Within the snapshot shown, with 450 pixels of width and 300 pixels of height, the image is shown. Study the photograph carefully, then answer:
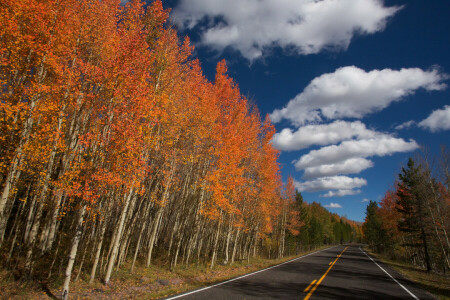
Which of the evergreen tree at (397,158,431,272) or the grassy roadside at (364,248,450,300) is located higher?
the evergreen tree at (397,158,431,272)

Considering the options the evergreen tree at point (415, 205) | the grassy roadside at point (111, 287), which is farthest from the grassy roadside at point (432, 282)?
the grassy roadside at point (111, 287)

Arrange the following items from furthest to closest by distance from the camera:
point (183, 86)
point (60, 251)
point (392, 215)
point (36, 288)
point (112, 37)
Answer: point (392, 215)
point (183, 86)
point (60, 251)
point (112, 37)
point (36, 288)

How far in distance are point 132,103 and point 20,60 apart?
5.23m

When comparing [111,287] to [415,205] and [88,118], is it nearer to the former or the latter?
[88,118]

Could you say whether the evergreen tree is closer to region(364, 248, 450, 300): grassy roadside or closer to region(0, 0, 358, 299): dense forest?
region(364, 248, 450, 300): grassy roadside

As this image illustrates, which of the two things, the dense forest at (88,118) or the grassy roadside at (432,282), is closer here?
the dense forest at (88,118)

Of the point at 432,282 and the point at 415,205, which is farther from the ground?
the point at 415,205

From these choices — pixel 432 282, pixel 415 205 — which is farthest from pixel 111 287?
pixel 415 205

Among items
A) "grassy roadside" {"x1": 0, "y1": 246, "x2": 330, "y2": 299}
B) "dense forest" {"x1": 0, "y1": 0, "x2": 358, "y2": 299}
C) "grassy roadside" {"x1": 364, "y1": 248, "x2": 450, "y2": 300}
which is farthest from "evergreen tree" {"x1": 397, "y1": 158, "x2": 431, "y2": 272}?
"grassy roadside" {"x1": 0, "y1": 246, "x2": 330, "y2": 299}

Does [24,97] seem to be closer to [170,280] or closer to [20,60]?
[20,60]

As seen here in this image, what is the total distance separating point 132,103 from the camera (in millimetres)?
9078

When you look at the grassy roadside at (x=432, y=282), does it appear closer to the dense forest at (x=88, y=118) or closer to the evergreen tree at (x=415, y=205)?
the evergreen tree at (x=415, y=205)

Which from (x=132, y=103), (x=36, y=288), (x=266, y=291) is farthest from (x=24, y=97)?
(x=266, y=291)

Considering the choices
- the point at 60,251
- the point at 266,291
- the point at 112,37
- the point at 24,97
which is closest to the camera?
the point at 266,291
